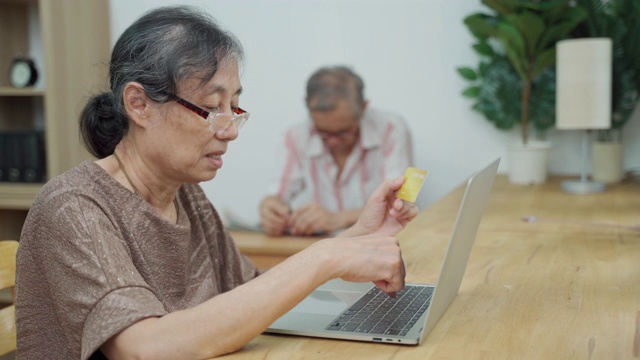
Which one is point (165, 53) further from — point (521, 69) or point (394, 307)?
point (521, 69)

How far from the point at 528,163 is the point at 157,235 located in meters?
2.04

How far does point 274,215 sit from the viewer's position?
3.63 metres

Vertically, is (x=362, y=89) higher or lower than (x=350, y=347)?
higher

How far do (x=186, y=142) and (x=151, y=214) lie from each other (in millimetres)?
141

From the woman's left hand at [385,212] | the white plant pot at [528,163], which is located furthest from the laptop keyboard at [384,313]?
the white plant pot at [528,163]

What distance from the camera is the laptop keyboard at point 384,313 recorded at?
49.2 inches

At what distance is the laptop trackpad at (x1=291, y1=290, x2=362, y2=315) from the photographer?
1375 mm

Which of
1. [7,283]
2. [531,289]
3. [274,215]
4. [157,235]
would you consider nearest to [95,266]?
[157,235]

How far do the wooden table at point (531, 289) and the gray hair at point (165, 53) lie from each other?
18.4 inches

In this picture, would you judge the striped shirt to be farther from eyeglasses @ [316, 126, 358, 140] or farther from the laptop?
the laptop

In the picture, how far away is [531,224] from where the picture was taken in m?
2.31

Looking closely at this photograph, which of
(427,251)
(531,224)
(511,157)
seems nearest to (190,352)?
(427,251)

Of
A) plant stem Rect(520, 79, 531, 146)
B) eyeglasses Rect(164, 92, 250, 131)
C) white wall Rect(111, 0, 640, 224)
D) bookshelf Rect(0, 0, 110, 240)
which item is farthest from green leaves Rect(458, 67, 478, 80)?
eyeglasses Rect(164, 92, 250, 131)

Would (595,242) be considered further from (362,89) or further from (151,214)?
(362,89)
